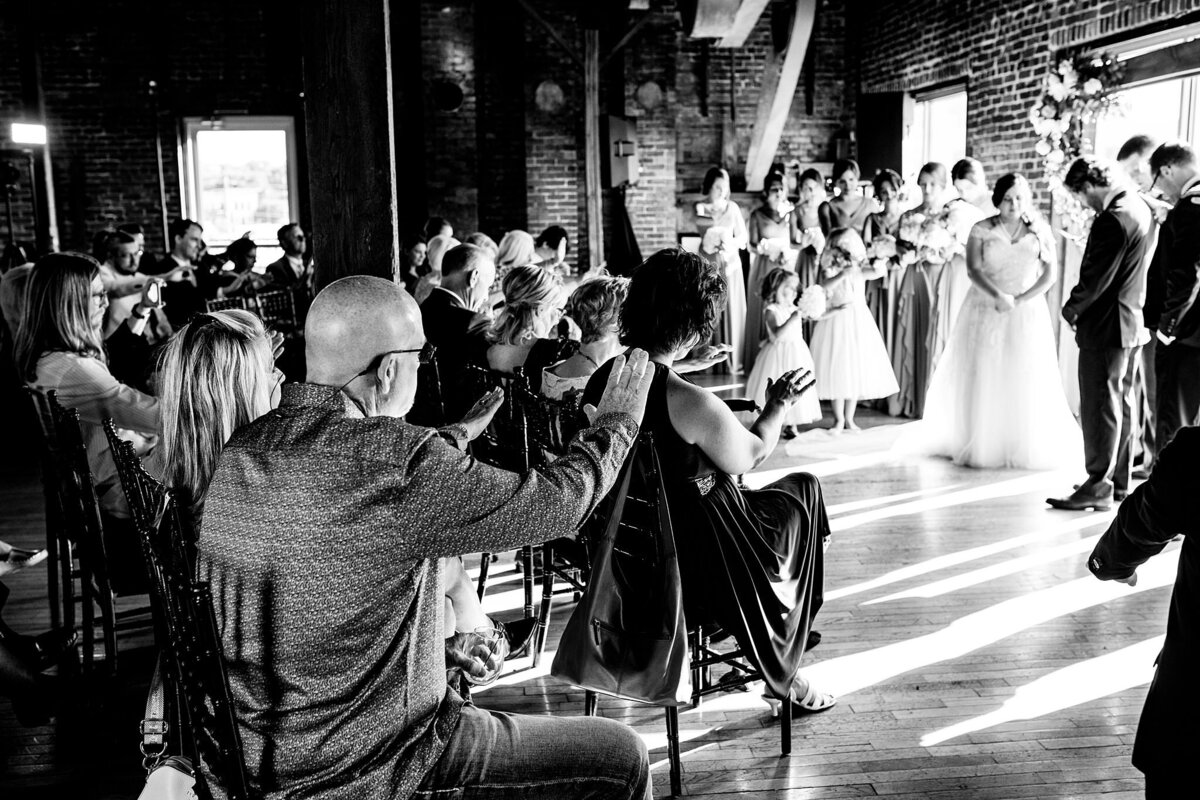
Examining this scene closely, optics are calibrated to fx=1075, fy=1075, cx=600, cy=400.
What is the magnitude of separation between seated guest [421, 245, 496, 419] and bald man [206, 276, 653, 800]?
2.77 meters

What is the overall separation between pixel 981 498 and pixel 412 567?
4.58 metres

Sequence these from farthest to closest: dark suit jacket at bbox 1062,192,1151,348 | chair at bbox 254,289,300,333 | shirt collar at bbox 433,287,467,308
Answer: chair at bbox 254,289,300,333 → dark suit jacket at bbox 1062,192,1151,348 → shirt collar at bbox 433,287,467,308

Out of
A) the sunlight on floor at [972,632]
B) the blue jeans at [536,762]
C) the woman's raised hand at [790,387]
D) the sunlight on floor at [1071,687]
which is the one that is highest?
the woman's raised hand at [790,387]

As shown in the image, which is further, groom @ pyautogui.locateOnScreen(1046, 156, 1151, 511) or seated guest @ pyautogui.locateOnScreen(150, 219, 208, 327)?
seated guest @ pyautogui.locateOnScreen(150, 219, 208, 327)

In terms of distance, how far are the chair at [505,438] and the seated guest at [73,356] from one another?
113 centimetres

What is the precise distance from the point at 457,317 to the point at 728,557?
8.14ft

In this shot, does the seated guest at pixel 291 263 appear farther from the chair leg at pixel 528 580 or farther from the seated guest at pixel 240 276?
the chair leg at pixel 528 580

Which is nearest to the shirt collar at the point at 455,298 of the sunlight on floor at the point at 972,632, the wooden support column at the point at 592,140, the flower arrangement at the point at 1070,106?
the sunlight on floor at the point at 972,632

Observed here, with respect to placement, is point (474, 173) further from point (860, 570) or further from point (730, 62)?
point (860, 570)

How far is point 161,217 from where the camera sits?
40.8ft

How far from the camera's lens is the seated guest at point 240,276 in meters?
8.62

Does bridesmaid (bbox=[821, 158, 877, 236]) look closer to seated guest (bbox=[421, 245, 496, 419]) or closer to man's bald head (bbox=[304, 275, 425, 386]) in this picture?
seated guest (bbox=[421, 245, 496, 419])

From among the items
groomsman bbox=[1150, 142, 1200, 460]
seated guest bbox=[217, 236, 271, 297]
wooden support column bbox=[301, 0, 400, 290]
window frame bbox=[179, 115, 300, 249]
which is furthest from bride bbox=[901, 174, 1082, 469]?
window frame bbox=[179, 115, 300, 249]

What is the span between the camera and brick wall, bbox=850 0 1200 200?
7.89 metres
